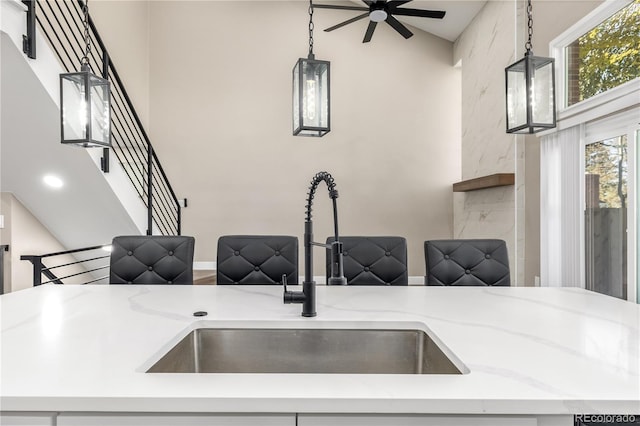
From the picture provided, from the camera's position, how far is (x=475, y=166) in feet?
15.8

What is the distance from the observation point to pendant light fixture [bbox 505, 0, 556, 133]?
6.24 ft

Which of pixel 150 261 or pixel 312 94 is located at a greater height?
pixel 312 94

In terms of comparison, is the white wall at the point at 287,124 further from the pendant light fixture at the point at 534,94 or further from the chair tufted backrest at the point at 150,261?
the pendant light fixture at the point at 534,94

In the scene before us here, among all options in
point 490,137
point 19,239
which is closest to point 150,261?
point 19,239

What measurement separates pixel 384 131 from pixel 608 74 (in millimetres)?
3187

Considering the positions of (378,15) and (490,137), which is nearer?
(378,15)

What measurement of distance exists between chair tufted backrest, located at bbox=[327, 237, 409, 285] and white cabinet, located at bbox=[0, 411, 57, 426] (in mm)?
1578

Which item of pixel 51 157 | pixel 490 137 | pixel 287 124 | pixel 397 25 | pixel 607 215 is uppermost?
pixel 397 25

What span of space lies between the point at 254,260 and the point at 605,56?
8.73 ft

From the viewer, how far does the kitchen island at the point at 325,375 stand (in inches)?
30.2

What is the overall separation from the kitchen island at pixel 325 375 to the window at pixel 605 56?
184 cm

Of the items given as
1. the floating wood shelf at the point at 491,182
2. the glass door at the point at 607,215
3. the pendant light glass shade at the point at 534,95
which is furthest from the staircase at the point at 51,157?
the glass door at the point at 607,215

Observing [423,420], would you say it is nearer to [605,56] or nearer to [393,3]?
[605,56]

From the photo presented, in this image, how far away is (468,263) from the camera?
7.14 ft
